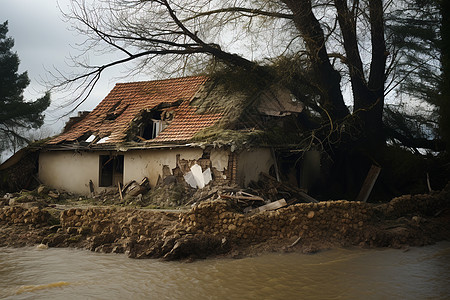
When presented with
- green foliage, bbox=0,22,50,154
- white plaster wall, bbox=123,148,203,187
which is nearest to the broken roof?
white plaster wall, bbox=123,148,203,187

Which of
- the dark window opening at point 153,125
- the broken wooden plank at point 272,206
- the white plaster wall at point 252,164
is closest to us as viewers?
the broken wooden plank at point 272,206

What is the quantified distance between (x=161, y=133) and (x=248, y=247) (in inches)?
281

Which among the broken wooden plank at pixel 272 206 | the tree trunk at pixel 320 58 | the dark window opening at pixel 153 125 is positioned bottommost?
the broken wooden plank at pixel 272 206

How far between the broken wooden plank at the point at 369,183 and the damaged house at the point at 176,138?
270 centimetres

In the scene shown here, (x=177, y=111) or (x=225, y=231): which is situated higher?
(x=177, y=111)

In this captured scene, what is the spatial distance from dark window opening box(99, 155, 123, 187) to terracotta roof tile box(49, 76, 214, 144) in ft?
3.60

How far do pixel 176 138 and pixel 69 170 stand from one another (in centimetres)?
566

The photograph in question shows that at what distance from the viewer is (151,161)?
17.5 m

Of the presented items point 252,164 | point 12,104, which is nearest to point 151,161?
point 252,164

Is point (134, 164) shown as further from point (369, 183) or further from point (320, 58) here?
point (369, 183)

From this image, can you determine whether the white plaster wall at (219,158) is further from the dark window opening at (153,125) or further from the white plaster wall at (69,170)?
the white plaster wall at (69,170)

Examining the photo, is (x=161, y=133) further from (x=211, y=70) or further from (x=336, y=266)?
(x=336, y=266)

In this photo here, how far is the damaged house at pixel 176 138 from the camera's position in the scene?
53.0 feet

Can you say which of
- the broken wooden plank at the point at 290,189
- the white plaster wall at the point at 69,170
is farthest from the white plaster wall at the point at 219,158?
the white plaster wall at the point at 69,170
